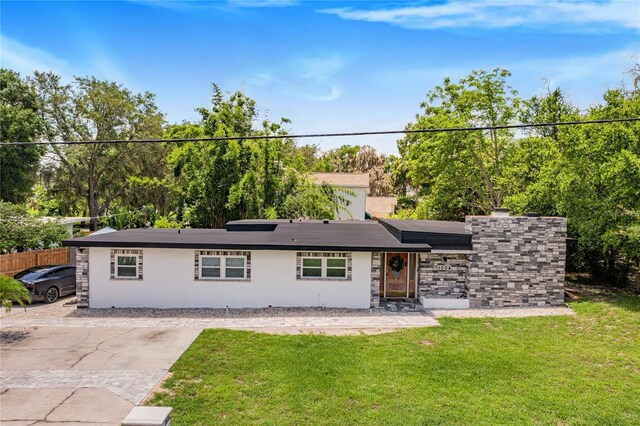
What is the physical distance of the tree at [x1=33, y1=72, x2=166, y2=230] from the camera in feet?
113

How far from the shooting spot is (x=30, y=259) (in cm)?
1931

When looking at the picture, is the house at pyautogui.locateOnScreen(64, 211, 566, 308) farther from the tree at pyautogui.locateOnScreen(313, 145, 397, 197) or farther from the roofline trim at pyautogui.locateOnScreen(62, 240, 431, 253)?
the tree at pyautogui.locateOnScreen(313, 145, 397, 197)

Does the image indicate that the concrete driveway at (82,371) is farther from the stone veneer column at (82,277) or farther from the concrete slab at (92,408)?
the stone veneer column at (82,277)

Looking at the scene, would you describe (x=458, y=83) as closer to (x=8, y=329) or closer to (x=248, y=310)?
(x=248, y=310)

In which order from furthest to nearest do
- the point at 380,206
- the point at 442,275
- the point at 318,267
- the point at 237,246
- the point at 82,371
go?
the point at 380,206 → the point at 442,275 → the point at 318,267 → the point at 237,246 → the point at 82,371

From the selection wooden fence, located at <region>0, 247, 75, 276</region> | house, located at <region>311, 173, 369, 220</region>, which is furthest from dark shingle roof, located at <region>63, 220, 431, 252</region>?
house, located at <region>311, 173, 369, 220</region>

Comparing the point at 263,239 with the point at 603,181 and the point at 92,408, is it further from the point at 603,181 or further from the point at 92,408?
the point at 603,181

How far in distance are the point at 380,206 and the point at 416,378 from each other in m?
37.4

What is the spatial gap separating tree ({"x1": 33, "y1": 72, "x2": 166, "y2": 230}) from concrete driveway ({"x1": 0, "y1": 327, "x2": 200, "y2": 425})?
25.5 m

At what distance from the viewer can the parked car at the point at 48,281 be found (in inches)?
587

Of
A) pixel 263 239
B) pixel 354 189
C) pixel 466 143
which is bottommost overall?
pixel 263 239

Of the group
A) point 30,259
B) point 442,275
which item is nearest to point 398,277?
point 442,275

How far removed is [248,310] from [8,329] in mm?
6840

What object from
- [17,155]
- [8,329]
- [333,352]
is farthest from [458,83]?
[17,155]
